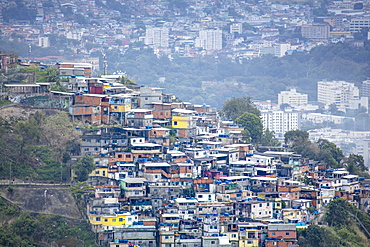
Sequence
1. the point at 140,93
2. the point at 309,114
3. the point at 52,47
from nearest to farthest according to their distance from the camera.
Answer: the point at 140,93 < the point at 309,114 < the point at 52,47

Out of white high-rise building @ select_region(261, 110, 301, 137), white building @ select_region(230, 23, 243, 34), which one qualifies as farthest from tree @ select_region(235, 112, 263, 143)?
white building @ select_region(230, 23, 243, 34)

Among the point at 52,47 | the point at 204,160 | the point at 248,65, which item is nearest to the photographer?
the point at 204,160

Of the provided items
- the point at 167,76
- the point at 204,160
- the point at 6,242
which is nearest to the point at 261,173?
the point at 204,160

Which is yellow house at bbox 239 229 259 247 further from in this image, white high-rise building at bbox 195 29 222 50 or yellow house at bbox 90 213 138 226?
white high-rise building at bbox 195 29 222 50

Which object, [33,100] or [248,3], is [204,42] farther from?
[33,100]

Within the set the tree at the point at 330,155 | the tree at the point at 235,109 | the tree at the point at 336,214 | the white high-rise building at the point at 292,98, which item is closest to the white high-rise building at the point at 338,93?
the white high-rise building at the point at 292,98

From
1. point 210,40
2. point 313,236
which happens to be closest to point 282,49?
point 210,40

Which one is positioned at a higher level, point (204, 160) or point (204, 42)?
point (204, 42)
